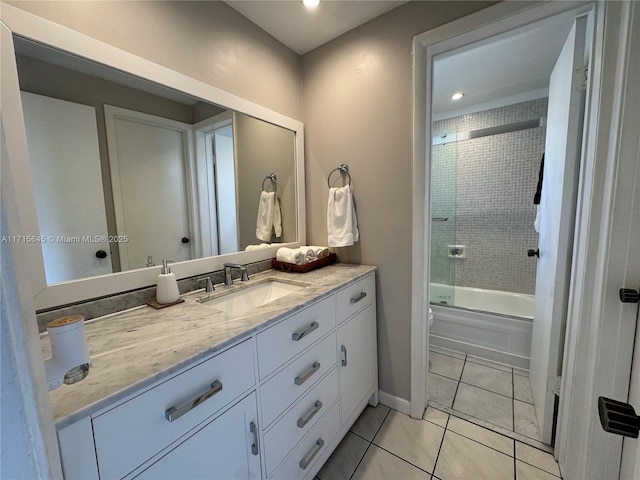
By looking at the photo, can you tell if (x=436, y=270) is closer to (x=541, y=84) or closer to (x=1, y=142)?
(x=541, y=84)

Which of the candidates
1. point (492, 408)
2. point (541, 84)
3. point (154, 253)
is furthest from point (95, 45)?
point (541, 84)

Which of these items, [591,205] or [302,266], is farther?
[302,266]

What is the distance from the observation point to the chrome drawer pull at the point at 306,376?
1.04 m

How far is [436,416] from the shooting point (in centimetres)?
158

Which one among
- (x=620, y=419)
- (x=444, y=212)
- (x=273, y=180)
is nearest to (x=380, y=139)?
(x=273, y=180)

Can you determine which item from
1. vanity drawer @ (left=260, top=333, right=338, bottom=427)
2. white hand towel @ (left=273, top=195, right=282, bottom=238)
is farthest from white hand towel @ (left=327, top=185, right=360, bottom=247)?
vanity drawer @ (left=260, top=333, right=338, bottom=427)

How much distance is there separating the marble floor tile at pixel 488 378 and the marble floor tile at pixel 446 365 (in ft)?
0.15

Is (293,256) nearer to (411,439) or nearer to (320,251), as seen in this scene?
(320,251)

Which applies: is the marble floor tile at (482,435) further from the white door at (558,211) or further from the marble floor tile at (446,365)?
the marble floor tile at (446,365)

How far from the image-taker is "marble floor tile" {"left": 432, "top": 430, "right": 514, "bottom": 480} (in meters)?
1.22

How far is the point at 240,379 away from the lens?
82 cm

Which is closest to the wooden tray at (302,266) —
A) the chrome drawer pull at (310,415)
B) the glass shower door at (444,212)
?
the chrome drawer pull at (310,415)

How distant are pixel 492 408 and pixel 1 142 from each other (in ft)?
7.44

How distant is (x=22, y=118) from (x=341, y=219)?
137 centimetres
